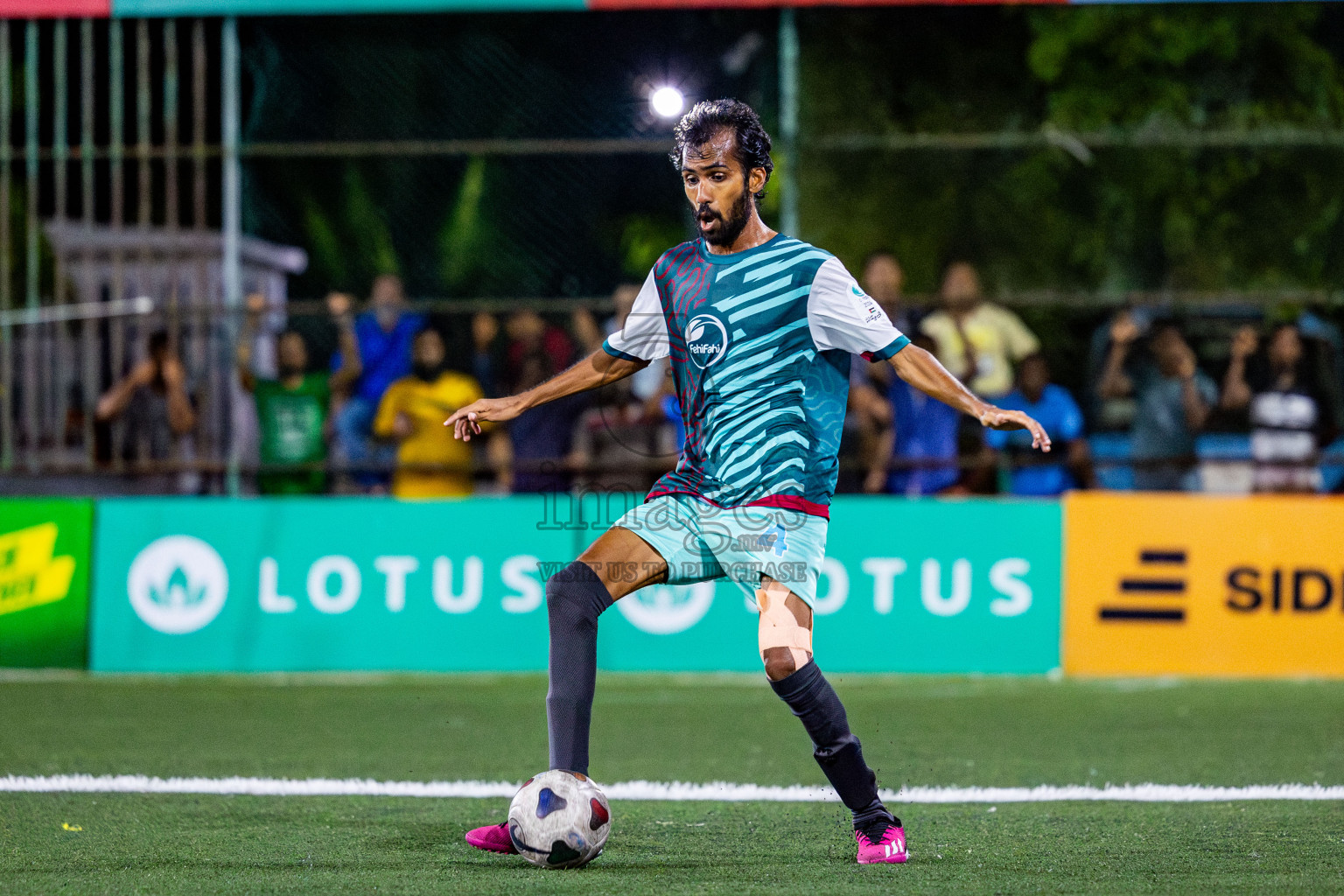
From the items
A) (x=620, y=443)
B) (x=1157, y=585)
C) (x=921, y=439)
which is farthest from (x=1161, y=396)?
(x=620, y=443)

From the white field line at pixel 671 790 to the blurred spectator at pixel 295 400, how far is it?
16.6 feet

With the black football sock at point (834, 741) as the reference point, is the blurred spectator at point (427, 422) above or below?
above

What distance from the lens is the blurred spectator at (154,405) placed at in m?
11.7

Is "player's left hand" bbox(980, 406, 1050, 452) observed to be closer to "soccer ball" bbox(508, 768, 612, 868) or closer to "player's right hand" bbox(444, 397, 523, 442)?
"player's right hand" bbox(444, 397, 523, 442)

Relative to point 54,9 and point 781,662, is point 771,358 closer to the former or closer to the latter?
point 781,662

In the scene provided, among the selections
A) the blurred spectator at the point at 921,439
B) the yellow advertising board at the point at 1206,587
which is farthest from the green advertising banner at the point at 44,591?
the yellow advertising board at the point at 1206,587

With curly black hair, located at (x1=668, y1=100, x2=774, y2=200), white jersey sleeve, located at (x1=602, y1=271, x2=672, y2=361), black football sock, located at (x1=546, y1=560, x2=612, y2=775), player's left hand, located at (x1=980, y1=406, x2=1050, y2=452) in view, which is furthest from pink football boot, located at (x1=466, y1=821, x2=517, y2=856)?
curly black hair, located at (x1=668, y1=100, x2=774, y2=200)

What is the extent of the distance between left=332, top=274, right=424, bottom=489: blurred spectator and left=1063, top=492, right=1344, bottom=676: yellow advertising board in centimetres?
429

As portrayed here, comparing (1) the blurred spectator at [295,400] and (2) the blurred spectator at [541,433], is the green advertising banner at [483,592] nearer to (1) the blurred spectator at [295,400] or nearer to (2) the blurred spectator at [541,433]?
(2) the blurred spectator at [541,433]

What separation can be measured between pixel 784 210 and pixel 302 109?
3334mm

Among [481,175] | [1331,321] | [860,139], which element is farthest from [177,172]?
[1331,321]

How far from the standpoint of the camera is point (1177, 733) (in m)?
8.26

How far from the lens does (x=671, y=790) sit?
6621 millimetres

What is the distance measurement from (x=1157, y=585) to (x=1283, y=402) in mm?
1677
